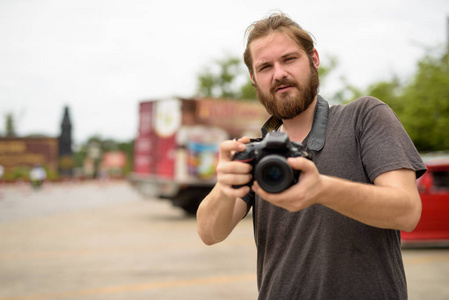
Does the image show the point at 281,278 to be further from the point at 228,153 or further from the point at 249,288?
the point at 249,288

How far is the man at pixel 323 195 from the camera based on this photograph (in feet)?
4.37

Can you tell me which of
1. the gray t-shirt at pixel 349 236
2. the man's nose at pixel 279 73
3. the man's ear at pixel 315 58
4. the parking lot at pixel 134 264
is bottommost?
the parking lot at pixel 134 264

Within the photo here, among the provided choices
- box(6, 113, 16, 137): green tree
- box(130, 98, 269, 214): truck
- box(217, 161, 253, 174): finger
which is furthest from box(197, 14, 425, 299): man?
box(6, 113, 16, 137): green tree

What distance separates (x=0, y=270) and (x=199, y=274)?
9.94 feet

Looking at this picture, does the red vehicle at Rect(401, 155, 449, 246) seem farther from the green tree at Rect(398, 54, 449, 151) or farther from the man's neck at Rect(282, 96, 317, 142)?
the green tree at Rect(398, 54, 449, 151)

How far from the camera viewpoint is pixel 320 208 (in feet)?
5.05

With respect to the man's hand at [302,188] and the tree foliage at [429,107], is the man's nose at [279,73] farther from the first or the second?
the tree foliage at [429,107]

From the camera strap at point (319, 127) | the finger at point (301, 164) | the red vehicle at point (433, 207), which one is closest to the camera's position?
the finger at point (301, 164)

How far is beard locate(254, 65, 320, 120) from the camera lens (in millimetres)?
1671

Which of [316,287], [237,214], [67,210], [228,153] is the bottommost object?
[67,210]

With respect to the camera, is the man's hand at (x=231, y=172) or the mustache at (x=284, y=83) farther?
the mustache at (x=284, y=83)

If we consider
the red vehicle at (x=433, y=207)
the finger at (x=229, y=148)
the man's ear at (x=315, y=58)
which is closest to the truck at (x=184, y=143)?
the red vehicle at (x=433, y=207)

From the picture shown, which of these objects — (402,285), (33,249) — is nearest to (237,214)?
(402,285)

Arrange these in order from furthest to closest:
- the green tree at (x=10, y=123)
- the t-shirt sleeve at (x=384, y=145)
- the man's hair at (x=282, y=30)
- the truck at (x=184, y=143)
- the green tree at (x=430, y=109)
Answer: the green tree at (x=10, y=123), the green tree at (x=430, y=109), the truck at (x=184, y=143), the man's hair at (x=282, y=30), the t-shirt sleeve at (x=384, y=145)
